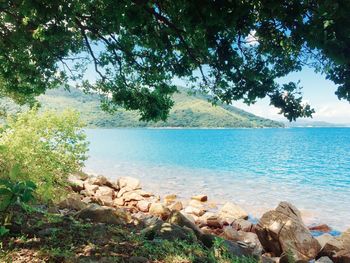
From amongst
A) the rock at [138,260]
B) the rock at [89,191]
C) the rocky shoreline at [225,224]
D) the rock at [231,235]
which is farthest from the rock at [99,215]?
the rock at [89,191]

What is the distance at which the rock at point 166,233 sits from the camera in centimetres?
809

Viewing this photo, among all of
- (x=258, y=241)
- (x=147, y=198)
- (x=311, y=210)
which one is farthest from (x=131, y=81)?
(x=311, y=210)

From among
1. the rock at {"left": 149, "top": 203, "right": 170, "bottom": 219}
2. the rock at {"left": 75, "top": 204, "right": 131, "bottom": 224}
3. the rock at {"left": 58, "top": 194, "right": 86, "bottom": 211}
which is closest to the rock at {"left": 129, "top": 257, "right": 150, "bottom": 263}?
the rock at {"left": 75, "top": 204, "right": 131, "bottom": 224}

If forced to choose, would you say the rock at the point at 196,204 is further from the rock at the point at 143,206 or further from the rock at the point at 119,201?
the rock at the point at 119,201

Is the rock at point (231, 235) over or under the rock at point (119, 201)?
over

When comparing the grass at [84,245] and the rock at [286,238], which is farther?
the rock at [286,238]

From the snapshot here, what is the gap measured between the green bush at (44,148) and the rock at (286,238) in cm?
819

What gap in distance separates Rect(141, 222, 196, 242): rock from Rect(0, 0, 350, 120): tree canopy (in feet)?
12.8

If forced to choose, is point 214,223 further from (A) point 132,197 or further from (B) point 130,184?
(B) point 130,184

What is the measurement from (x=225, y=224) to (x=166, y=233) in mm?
11418

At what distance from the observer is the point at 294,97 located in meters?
7.82

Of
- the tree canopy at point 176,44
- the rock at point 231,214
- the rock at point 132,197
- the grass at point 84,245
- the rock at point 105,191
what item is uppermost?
the tree canopy at point 176,44

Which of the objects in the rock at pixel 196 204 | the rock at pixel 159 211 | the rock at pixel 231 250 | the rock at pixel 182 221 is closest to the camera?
the rock at pixel 231 250

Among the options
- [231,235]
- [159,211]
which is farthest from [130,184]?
[231,235]
